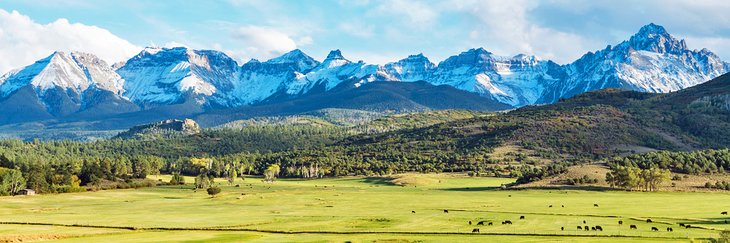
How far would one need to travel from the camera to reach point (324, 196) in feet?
631

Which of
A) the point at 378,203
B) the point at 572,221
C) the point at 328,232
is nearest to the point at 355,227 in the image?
the point at 328,232

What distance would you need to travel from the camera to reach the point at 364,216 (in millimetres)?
132750

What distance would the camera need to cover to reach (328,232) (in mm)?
108438

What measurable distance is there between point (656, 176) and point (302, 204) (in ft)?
292

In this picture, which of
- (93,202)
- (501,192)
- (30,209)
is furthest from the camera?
(501,192)

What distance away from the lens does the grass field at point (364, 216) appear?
338ft

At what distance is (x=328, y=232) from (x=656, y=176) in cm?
11112

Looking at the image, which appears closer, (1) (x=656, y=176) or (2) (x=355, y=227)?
(2) (x=355, y=227)

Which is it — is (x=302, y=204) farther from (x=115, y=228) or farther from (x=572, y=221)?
(x=572, y=221)

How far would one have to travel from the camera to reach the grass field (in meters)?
103

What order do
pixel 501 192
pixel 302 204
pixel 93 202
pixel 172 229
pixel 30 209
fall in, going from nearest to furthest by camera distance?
pixel 172 229
pixel 30 209
pixel 302 204
pixel 93 202
pixel 501 192

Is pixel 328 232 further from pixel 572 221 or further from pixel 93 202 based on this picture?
pixel 93 202

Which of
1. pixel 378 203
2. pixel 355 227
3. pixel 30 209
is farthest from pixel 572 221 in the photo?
pixel 30 209

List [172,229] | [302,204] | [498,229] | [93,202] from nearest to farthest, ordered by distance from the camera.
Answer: [498,229] → [172,229] → [302,204] → [93,202]
